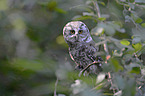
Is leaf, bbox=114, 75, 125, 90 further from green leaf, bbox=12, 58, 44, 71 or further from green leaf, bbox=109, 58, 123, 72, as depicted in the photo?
green leaf, bbox=12, 58, 44, 71

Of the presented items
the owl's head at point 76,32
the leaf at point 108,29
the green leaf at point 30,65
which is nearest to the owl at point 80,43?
the owl's head at point 76,32

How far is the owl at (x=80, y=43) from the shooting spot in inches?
76.4

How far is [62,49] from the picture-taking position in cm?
207

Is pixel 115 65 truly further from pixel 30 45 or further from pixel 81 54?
pixel 81 54

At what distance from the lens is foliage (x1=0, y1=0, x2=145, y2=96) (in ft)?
3.11

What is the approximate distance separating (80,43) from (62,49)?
0.16 metres

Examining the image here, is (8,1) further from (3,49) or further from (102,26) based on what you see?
(102,26)

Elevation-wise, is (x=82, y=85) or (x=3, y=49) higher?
(x=3, y=49)

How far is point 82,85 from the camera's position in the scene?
0.92 m

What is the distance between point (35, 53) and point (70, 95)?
703 mm

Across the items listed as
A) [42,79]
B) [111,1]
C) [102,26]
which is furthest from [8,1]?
[102,26]

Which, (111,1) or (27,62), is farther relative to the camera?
(111,1)

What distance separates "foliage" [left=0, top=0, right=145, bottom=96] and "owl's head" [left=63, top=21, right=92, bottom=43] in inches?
4.0

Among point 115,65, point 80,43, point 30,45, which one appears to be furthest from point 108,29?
point 80,43
